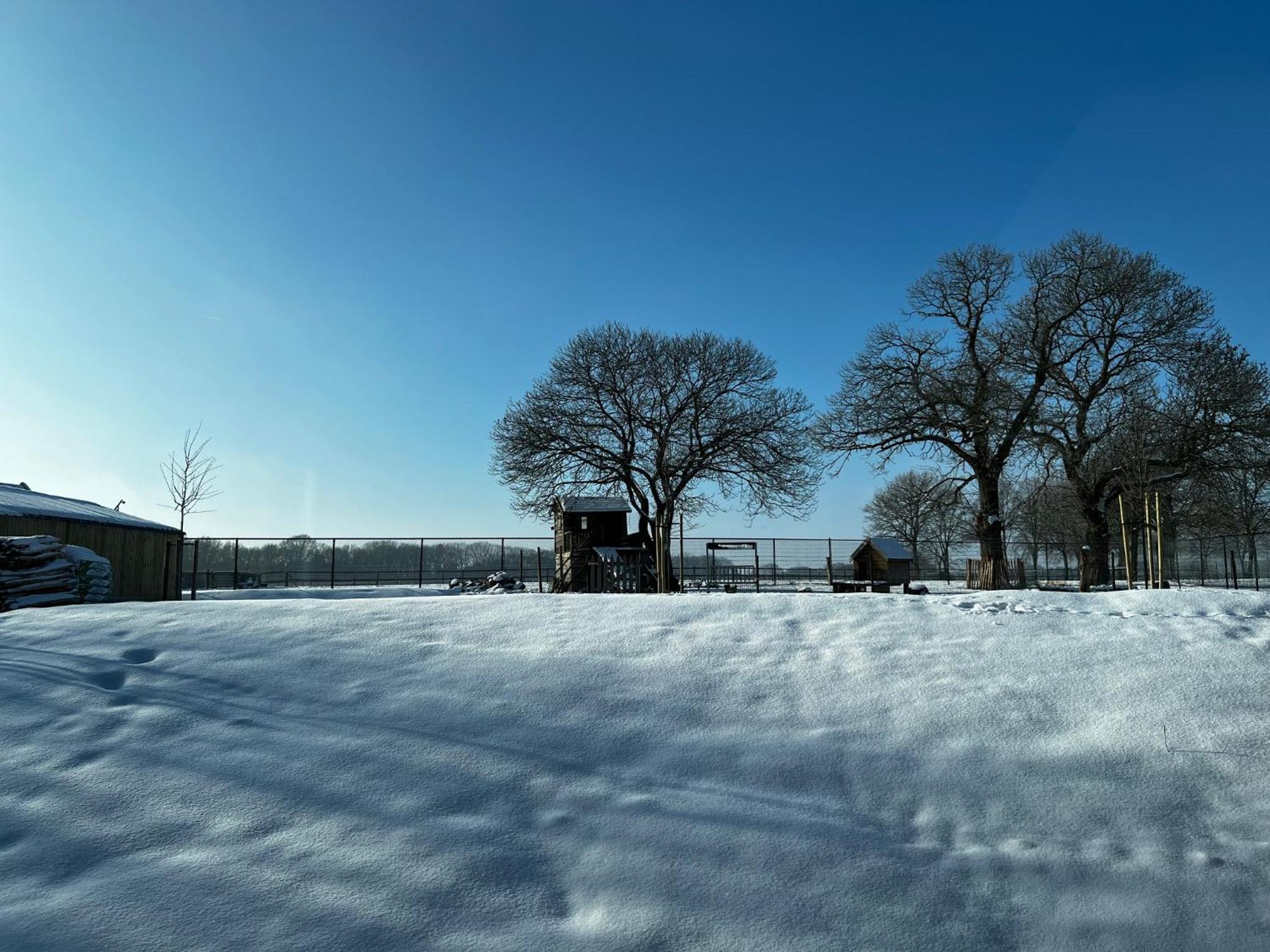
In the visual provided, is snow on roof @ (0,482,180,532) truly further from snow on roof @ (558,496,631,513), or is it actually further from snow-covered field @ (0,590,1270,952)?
snow-covered field @ (0,590,1270,952)

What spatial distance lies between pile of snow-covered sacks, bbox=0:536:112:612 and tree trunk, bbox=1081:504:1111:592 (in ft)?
88.6

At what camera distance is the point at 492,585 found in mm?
32844

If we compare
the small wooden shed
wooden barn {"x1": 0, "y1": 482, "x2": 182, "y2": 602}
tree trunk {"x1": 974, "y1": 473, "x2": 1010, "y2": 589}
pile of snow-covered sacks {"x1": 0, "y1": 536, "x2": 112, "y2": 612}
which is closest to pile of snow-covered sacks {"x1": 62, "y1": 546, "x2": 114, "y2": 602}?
pile of snow-covered sacks {"x1": 0, "y1": 536, "x2": 112, "y2": 612}

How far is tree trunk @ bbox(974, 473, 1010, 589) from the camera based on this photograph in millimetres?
25391

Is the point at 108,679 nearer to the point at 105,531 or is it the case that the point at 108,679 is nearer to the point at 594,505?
the point at 105,531

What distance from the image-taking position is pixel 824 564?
106ft

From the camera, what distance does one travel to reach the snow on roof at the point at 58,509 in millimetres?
19594

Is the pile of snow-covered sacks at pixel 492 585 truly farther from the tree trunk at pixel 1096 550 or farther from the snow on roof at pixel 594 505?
the tree trunk at pixel 1096 550

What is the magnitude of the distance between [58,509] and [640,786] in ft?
75.4

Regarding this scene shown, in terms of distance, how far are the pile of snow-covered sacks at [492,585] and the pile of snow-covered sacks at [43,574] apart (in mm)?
20100

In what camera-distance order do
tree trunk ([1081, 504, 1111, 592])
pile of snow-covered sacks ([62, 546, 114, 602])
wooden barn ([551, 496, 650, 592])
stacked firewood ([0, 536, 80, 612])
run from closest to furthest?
stacked firewood ([0, 536, 80, 612]) → pile of snow-covered sacks ([62, 546, 114, 602]) → tree trunk ([1081, 504, 1111, 592]) → wooden barn ([551, 496, 650, 592])

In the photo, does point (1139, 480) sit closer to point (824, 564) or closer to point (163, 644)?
point (824, 564)

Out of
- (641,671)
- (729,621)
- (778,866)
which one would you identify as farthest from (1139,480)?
(778,866)

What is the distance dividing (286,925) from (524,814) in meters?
1.18
